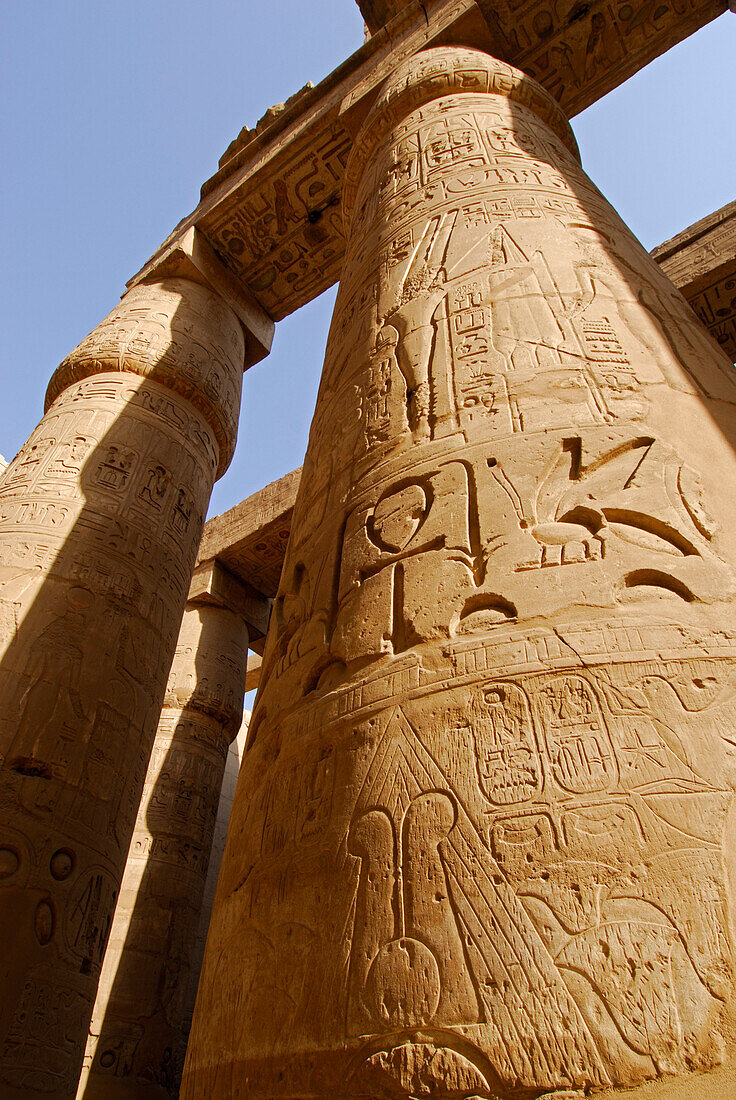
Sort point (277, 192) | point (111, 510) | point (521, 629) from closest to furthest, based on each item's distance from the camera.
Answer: point (521, 629) < point (111, 510) < point (277, 192)

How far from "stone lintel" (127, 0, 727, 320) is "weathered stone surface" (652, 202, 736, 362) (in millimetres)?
1706

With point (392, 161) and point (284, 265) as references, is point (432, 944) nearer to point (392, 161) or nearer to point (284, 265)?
point (392, 161)

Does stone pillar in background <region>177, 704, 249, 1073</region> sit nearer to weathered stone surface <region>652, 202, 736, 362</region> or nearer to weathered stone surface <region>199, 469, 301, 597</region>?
weathered stone surface <region>199, 469, 301, 597</region>

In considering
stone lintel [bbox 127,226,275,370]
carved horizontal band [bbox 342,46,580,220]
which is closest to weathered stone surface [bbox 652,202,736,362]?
carved horizontal band [bbox 342,46,580,220]

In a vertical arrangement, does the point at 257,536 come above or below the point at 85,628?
above

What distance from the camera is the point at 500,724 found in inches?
53.4

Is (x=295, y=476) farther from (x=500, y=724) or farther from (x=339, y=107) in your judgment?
(x=500, y=724)

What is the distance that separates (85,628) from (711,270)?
535 centimetres

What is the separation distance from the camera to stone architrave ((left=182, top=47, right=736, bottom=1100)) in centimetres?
108

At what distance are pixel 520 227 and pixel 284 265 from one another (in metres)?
4.18

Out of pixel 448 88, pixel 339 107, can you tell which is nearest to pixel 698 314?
pixel 339 107

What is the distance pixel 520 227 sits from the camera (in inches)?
99.6

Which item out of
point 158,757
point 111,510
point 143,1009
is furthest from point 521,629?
point 158,757

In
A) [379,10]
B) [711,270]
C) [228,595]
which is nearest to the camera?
[379,10]
